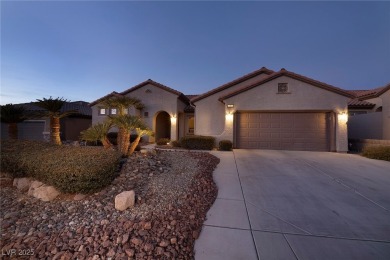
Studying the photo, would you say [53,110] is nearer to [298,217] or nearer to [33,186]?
[33,186]

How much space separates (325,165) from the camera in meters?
7.57

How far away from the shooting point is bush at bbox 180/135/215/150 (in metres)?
11.6

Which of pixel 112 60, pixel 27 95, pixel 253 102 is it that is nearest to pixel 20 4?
pixel 112 60

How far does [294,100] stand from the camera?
11430 millimetres

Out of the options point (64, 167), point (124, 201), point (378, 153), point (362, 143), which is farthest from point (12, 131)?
point (362, 143)

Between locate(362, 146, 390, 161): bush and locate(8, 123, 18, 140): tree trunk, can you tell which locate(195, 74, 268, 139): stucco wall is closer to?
locate(362, 146, 390, 161): bush

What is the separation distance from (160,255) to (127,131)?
5.26 m

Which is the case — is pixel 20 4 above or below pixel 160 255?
above

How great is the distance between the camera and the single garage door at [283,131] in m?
11.5

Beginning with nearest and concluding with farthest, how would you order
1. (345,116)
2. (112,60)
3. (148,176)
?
(148,176)
(345,116)
(112,60)

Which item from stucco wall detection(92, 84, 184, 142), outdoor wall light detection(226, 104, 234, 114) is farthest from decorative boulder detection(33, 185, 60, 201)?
stucco wall detection(92, 84, 184, 142)

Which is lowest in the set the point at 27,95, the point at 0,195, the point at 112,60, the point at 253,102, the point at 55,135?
the point at 0,195

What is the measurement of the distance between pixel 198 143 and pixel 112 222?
865 cm

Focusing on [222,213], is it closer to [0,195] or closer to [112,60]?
[0,195]
